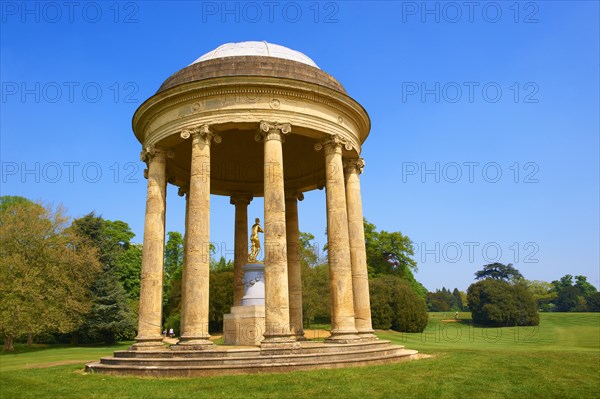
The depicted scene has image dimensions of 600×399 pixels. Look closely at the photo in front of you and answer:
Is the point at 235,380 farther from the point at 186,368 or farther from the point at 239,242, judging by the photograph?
the point at 239,242

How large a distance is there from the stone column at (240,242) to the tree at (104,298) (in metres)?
35.0

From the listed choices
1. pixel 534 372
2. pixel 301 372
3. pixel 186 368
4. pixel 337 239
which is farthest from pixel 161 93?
pixel 534 372

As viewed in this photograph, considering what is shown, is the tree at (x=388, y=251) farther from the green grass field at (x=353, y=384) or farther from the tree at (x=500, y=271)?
the tree at (x=500, y=271)

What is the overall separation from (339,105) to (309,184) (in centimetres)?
1050

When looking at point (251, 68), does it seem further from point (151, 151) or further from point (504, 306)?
point (504, 306)

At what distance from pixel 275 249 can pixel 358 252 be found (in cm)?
784

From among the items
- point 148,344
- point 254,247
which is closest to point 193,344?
point 148,344

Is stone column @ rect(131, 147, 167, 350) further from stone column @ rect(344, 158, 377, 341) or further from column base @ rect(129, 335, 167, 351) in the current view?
stone column @ rect(344, 158, 377, 341)

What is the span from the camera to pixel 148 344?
2377 cm

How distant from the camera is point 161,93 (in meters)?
26.6

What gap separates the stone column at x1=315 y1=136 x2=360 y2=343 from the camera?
25250 millimetres

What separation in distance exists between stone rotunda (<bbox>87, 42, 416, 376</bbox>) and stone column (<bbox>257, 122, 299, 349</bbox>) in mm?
55

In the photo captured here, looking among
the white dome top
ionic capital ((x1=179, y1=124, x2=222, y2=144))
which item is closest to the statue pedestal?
ionic capital ((x1=179, y1=124, x2=222, y2=144))

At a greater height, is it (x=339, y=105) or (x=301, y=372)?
(x=339, y=105)
